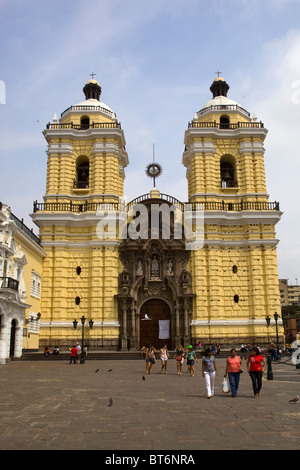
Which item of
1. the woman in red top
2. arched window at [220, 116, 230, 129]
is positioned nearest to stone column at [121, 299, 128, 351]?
arched window at [220, 116, 230, 129]

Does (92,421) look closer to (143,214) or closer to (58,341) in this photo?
(58,341)

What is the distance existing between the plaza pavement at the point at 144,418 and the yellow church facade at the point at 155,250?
17970mm

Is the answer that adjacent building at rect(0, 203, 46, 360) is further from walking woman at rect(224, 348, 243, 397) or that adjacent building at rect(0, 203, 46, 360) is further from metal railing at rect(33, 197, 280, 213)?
walking woman at rect(224, 348, 243, 397)

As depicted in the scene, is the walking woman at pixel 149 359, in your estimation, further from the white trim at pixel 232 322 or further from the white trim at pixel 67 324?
the white trim at pixel 232 322

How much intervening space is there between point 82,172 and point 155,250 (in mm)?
9676

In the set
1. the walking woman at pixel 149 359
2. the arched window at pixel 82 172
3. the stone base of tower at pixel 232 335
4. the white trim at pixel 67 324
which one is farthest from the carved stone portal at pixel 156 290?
the walking woman at pixel 149 359

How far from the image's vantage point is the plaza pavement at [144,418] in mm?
6531

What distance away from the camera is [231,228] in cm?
3419

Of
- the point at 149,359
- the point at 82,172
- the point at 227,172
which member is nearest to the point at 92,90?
the point at 82,172

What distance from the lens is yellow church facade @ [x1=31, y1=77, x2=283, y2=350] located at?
105 feet

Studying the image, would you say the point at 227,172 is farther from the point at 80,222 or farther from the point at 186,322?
the point at 186,322
